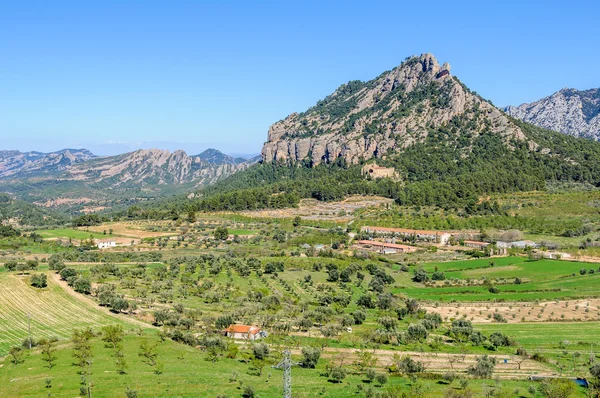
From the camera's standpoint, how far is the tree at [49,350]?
37.1m

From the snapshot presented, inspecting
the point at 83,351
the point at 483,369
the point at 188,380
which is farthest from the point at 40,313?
the point at 483,369

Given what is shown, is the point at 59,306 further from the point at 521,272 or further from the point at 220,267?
the point at 521,272

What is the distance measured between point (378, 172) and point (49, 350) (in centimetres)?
13021

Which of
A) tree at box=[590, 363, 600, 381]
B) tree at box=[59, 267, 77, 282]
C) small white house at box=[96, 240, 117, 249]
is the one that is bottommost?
tree at box=[590, 363, 600, 381]

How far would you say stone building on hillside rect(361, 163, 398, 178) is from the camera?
160m

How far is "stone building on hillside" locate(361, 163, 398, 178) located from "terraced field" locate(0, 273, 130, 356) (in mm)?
110711

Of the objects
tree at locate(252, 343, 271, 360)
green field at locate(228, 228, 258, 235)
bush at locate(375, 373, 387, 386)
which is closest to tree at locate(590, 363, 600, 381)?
bush at locate(375, 373, 387, 386)

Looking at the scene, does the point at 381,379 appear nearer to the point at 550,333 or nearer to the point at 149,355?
the point at 149,355

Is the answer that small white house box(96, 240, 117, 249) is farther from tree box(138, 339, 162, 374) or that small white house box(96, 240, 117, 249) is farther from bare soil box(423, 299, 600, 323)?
bare soil box(423, 299, 600, 323)

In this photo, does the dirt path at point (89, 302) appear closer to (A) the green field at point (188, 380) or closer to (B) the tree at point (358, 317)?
(A) the green field at point (188, 380)

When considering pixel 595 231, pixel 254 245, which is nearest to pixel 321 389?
pixel 254 245

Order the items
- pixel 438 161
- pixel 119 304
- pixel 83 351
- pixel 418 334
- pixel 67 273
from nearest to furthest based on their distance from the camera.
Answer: pixel 83 351 < pixel 418 334 < pixel 119 304 < pixel 67 273 < pixel 438 161

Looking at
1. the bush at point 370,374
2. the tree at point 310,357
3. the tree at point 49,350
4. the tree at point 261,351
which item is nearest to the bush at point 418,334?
the tree at point 310,357

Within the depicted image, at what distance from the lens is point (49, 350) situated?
3928 centimetres
